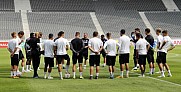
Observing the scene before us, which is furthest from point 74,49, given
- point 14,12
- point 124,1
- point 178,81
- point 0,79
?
point 124,1

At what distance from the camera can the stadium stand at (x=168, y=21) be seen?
64.6 m

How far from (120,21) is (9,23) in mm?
17566

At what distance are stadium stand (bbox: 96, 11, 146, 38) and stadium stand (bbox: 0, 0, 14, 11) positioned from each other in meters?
14.1

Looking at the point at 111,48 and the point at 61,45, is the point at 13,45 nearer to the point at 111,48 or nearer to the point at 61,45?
the point at 61,45

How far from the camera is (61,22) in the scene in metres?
63.2

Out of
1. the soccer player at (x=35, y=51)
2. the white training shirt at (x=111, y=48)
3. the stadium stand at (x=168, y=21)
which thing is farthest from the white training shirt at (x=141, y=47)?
the stadium stand at (x=168, y=21)

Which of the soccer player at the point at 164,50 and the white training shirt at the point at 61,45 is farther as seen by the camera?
the soccer player at the point at 164,50

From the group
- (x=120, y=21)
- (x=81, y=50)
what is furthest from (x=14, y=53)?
(x=120, y=21)

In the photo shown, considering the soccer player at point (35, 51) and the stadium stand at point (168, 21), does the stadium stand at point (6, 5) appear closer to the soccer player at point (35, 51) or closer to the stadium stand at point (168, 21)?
the stadium stand at point (168, 21)

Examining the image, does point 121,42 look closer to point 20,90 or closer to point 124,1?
point 20,90

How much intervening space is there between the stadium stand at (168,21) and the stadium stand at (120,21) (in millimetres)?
2194

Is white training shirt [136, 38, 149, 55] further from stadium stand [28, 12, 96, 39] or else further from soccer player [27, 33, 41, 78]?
stadium stand [28, 12, 96, 39]

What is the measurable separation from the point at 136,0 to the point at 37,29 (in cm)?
2116

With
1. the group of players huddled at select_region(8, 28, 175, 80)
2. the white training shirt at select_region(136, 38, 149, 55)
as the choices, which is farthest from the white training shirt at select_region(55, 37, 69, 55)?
the white training shirt at select_region(136, 38, 149, 55)
